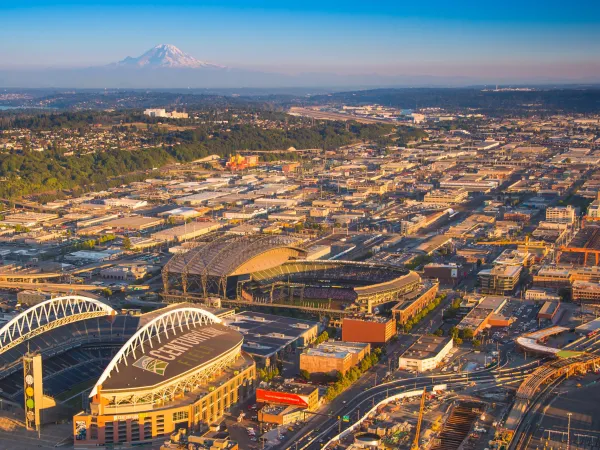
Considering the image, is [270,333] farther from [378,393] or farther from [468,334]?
[468,334]

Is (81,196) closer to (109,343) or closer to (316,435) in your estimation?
(109,343)

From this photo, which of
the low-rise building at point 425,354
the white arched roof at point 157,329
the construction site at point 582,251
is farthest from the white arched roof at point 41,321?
the construction site at point 582,251

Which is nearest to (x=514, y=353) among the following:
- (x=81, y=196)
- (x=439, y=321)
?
(x=439, y=321)

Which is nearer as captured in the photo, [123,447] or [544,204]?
[123,447]

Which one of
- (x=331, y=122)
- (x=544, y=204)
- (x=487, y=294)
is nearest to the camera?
(x=487, y=294)

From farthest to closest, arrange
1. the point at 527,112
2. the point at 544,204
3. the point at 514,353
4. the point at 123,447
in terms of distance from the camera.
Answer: the point at 527,112
the point at 544,204
the point at 514,353
the point at 123,447

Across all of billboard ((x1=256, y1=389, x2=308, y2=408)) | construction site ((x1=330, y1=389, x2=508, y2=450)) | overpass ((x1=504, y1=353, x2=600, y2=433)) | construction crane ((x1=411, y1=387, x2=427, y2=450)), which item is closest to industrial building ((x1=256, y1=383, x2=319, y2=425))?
billboard ((x1=256, y1=389, x2=308, y2=408))

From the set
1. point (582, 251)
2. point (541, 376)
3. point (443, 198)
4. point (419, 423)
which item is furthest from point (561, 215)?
point (419, 423)
